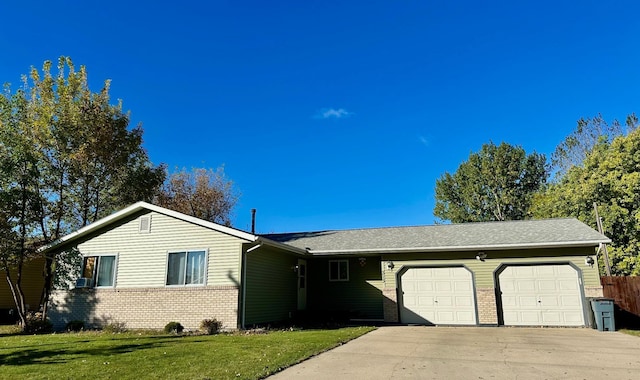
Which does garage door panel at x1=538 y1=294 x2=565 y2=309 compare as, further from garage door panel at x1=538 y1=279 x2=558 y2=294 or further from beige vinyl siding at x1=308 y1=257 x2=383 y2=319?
beige vinyl siding at x1=308 y1=257 x2=383 y2=319

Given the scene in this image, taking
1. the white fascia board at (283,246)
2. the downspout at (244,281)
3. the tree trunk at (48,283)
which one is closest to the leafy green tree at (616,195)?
the white fascia board at (283,246)

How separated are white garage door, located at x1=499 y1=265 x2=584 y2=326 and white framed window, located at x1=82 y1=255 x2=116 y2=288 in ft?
44.9

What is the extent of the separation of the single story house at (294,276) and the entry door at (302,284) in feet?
0.92

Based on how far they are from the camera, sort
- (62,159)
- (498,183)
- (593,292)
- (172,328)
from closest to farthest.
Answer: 1. (172,328)
2. (593,292)
3. (62,159)
4. (498,183)

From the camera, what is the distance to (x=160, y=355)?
815 centimetres

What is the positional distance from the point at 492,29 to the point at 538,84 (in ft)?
13.3

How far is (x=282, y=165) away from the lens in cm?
3048

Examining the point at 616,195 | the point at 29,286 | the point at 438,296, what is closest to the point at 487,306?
the point at 438,296

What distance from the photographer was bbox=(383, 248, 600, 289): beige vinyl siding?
1315 cm

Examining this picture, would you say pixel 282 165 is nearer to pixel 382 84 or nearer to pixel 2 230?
pixel 382 84

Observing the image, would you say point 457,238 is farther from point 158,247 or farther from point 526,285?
point 158,247

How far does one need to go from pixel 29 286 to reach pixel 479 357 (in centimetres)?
2099

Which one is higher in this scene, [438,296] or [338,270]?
[338,270]

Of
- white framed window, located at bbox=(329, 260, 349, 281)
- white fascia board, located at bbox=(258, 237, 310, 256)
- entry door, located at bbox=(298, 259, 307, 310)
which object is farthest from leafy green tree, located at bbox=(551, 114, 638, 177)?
white fascia board, located at bbox=(258, 237, 310, 256)
